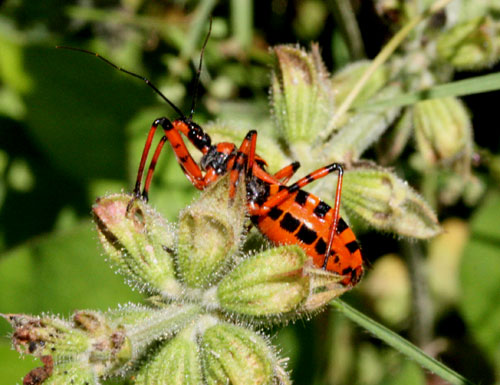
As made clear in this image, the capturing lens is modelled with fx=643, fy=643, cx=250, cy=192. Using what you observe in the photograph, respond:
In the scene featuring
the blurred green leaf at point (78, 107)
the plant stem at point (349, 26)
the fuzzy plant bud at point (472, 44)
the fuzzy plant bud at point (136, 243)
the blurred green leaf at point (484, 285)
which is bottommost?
the blurred green leaf at point (484, 285)

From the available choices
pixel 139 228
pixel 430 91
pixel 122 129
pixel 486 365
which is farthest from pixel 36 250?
pixel 486 365

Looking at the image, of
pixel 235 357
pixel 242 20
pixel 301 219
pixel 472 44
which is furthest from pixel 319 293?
pixel 242 20

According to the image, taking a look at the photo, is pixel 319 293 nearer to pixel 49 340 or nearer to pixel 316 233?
pixel 316 233

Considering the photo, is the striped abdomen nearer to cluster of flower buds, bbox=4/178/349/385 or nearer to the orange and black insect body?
the orange and black insect body

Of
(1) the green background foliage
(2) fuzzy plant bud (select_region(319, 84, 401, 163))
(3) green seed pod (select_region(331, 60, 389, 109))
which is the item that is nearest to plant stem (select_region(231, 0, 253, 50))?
(1) the green background foliage

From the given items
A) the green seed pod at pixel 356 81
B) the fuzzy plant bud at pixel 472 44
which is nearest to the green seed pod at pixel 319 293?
the green seed pod at pixel 356 81

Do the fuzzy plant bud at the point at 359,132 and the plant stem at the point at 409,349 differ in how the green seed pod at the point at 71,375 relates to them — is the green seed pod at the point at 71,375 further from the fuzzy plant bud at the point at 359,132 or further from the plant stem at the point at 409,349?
the fuzzy plant bud at the point at 359,132
